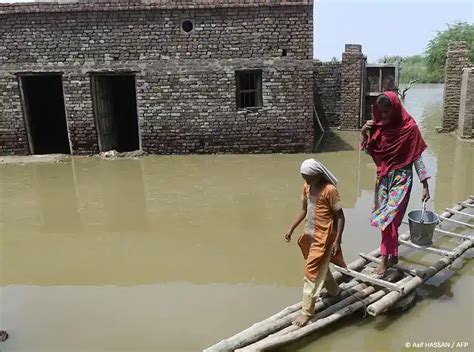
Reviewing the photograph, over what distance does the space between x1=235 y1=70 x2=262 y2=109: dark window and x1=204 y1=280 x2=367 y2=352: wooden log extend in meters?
7.15

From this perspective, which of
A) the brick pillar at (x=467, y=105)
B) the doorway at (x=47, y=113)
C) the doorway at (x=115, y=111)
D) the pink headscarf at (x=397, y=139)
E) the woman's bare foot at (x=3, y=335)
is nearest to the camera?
the woman's bare foot at (x=3, y=335)

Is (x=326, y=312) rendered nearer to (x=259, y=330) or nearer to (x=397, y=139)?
(x=259, y=330)

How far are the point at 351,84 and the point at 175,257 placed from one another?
9342 millimetres

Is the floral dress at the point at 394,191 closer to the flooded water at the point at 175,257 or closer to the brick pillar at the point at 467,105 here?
the flooded water at the point at 175,257

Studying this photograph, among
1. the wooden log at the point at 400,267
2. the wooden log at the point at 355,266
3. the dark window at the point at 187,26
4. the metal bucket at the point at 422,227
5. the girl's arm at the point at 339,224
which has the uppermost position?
the dark window at the point at 187,26

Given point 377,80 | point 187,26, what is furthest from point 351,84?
point 187,26

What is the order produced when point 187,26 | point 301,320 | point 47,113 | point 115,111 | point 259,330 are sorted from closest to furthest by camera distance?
point 259,330
point 301,320
point 187,26
point 115,111
point 47,113

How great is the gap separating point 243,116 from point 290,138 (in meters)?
1.22

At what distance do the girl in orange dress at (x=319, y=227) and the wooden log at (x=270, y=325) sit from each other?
10 cm

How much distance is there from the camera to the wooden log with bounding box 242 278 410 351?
3.31 metres

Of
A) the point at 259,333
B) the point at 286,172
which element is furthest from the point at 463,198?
the point at 259,333

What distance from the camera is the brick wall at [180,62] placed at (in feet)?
33.1

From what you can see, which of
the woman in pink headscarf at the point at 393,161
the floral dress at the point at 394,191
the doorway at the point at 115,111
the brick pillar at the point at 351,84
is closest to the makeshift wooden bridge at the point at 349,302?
the woman in pink headscarf at the point at 393,161

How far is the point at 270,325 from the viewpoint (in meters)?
3.52
